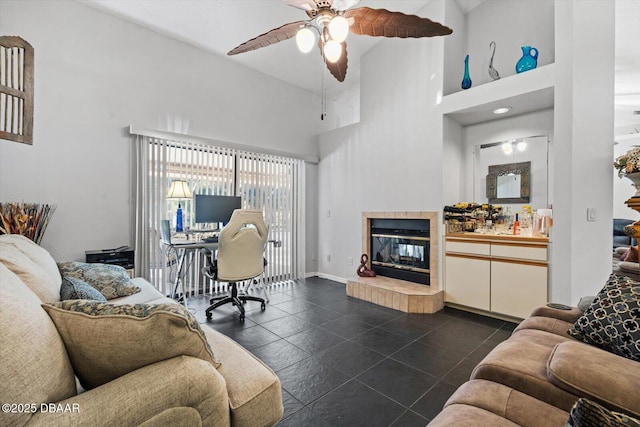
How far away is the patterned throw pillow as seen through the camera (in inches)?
47.3

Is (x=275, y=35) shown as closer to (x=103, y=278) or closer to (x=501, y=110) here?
(x=103, y=278)

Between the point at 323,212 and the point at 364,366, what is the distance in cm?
325

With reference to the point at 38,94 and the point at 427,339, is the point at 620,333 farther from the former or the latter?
the point at 38,94

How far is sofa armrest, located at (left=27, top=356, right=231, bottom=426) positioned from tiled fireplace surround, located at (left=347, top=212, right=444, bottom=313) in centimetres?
275

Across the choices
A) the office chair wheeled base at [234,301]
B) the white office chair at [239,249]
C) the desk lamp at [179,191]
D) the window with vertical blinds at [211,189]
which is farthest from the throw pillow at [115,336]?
the window with vertical blinds at [211,189]

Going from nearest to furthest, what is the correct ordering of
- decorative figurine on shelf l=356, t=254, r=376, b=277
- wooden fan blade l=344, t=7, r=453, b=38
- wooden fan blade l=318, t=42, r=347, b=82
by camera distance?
wooden fan blade l=344, t=7, r=453, b=38 → wooden fan blade l=318, t=42, r=347, b=82 → decorative figurine on shelf l=356, t=254, r=376, b=277

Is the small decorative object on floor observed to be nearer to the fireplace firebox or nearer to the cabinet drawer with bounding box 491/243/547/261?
the fireplace firebox

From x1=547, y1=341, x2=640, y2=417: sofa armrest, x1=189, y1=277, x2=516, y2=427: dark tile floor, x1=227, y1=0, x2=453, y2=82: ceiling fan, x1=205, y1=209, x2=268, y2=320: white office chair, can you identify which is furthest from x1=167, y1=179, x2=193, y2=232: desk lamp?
x1=547, y1=341, x2=640, y2=417: sofa armrest

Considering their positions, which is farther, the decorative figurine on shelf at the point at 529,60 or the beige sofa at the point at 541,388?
the decorative figurine on shelf at the point at 529,60

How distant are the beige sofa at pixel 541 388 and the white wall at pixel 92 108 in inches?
145

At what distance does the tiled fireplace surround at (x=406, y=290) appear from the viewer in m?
3.25

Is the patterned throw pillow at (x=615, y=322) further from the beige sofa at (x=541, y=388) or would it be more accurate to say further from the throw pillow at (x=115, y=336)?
the throw pillow at (x=115, y=336)

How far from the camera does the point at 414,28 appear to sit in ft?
6.42

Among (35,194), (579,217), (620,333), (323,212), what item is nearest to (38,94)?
(35,194)
